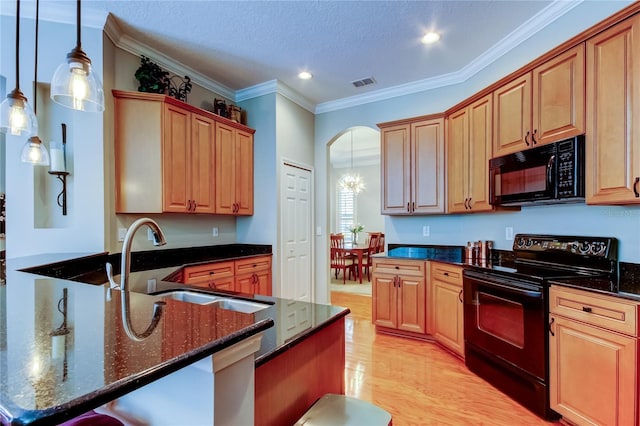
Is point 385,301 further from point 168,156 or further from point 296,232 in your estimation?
point 168,156

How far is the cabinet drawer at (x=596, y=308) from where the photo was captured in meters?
1.59

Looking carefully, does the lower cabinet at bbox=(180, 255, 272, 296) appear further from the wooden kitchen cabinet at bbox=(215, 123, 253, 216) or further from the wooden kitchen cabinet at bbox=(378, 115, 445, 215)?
the wooden kitchen cabinet at bbox=(378, 115, 445, 215)

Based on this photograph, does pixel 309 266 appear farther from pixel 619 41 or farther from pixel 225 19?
pixel 619 41

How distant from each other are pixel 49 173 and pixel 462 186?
3.74 meters

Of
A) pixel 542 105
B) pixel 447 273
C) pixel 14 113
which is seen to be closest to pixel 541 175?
pixel 542 105

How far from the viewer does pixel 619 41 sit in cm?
183

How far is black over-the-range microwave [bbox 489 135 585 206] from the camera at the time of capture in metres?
2.09

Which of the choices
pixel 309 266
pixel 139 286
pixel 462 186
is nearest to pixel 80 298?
pixel 139 286

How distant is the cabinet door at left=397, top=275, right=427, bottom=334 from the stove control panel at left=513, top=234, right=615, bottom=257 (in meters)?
1.00

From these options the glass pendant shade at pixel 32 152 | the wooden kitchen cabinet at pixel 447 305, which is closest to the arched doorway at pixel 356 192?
the wooden kitchen cabinet at pixel 447 305

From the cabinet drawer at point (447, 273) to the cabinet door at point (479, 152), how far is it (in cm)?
63

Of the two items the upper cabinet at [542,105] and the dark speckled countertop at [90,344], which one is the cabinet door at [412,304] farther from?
the dark speckled countertop at [90,344]

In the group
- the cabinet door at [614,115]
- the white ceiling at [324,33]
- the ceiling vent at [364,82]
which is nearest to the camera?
the cabinet door at [614,115]

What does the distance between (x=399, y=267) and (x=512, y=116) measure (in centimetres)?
181
